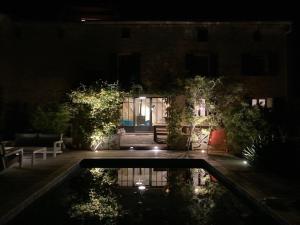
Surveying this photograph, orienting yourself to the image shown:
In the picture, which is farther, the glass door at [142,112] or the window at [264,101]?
the glass door at [142,112]

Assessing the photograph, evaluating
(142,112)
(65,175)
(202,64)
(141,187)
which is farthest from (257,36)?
(65,175)

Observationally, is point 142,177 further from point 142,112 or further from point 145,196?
point 142,112

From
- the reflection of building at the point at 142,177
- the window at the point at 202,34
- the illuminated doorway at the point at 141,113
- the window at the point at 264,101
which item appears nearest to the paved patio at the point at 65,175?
the reflection of building at the point at 142,177

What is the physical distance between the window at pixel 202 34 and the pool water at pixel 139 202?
945 centimetres

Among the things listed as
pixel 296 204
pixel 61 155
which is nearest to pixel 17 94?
pixel 61 155

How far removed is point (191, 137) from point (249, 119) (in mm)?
3084

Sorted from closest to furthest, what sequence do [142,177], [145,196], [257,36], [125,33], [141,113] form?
[145,196], [142,177], [125,33], [257,36], [141,113]

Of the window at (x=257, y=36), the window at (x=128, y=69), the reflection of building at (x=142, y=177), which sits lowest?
the reflection of building at (x=142, y=177)

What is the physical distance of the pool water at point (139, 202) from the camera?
829 centimetres

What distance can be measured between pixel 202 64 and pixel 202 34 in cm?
140

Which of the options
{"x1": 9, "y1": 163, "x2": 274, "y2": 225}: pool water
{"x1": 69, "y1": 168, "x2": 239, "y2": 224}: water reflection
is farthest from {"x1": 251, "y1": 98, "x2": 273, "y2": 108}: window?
{"x1": 9, "y1": 163, "x2": 274, "y2": 225}: pool water

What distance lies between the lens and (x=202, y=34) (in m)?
21.4

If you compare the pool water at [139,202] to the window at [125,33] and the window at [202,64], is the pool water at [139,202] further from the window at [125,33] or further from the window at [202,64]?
the window at [125,33]

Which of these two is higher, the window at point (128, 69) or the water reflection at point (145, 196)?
the window at point (128, 69)
